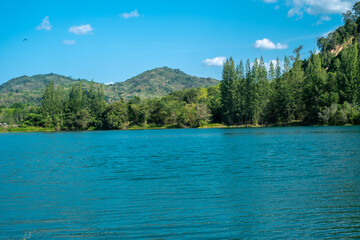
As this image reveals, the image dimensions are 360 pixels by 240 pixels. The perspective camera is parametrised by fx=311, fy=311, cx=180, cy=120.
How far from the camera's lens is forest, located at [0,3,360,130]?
10394cm

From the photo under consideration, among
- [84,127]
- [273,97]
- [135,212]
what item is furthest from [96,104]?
[135,212]

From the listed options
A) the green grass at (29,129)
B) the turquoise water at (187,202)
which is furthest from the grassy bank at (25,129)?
the turquoise water at (187,202)

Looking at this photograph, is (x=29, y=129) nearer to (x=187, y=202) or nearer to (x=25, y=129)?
(x=25, y=129)

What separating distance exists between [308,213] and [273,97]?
11373 centimetres

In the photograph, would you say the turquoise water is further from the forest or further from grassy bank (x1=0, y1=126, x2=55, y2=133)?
grassy bank (x1=0, y1=126, x2=55, y2=133)

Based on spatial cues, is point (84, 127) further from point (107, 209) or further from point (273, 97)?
point (107, 209)

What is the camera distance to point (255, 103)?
119 meters

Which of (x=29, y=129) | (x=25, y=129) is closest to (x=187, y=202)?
(x=29, y=129)

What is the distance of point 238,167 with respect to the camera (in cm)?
2538

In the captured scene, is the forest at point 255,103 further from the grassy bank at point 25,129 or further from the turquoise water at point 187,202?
the turquoise water at point 187,202

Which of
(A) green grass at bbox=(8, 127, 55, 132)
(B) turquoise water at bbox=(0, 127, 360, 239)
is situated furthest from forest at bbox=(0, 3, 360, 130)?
(B) turquoise water at bbox=(0, 127, 360, 239)

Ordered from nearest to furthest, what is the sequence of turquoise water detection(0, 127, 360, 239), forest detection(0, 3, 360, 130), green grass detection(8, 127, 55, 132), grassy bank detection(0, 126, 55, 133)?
turquoise water detection(0, 127, 360, 239)
forest detection(0, 3, 360, 130)
green grass detection(8, 127, 55, 132)
grassy bank detection(0, 126, 55, 133)

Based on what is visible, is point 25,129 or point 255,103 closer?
point 255,103

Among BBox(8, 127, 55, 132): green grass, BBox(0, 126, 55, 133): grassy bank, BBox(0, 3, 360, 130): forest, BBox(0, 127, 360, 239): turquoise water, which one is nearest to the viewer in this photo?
BBox(0, 127, 360, 239): turquoise water
